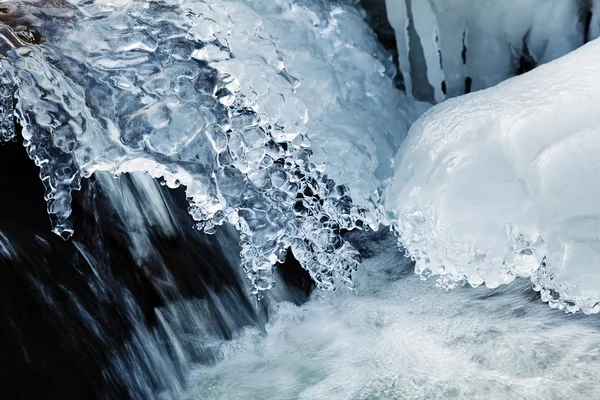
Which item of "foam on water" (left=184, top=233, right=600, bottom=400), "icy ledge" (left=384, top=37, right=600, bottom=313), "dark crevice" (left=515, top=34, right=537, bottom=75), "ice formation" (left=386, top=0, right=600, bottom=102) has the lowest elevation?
"foam on water" (left=184, top=233, right=600, bottom=400)

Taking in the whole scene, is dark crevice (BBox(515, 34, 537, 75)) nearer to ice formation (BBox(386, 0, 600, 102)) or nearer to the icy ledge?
ice formation (BBox(386, 0, 600, 102))

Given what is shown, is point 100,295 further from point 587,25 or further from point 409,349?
point 587,25

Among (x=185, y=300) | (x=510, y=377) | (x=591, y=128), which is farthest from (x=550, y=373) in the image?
(x=185, y=300)

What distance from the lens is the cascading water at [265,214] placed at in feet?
6.91

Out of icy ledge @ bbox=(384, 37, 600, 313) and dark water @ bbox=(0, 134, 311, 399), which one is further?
dark water @ bbox=(0, 134, 311, 399)

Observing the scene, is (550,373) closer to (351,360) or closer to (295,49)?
(351,360)

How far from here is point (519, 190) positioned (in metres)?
2.07

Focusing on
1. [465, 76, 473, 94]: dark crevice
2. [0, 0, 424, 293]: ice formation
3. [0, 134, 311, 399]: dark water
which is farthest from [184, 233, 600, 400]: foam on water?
[465, 76, 473, 94]: dark crevice

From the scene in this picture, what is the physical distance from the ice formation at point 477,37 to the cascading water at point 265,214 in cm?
2

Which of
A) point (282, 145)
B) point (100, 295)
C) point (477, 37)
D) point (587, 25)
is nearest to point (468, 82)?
point (477, 37)

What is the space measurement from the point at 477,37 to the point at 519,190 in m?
1.19

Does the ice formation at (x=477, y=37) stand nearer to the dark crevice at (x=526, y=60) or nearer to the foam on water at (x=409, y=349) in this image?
the dark crevice at (x=526, y=60)

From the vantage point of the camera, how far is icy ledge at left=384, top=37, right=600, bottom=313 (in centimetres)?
195

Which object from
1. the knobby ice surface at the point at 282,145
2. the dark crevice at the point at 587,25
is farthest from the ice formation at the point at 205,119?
the dark crevice at the point at 587,25
